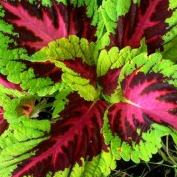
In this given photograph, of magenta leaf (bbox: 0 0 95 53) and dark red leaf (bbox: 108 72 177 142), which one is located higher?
magenta leaf (bbox: 0 0 95 53)

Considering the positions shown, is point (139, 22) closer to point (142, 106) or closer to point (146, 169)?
point (142, 106)

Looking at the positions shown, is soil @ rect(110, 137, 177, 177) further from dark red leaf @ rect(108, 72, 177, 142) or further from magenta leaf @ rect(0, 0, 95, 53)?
magenta leaf @ rect(0, 0, 95, 53)

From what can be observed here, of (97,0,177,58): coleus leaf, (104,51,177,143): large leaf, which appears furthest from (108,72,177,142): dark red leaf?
(97,0,177,58): coleus leaf

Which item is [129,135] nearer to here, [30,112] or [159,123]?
[159,123]

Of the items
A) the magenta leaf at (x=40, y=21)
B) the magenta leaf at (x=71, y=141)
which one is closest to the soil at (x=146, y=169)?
the magenta leaf at (x=71, y=141)

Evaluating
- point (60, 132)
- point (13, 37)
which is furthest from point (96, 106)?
point (13, 37)

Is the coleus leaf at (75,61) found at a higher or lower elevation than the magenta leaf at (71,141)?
higher

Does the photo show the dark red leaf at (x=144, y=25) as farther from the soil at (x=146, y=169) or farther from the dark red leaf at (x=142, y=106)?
the soil at (x=146, y=169)
